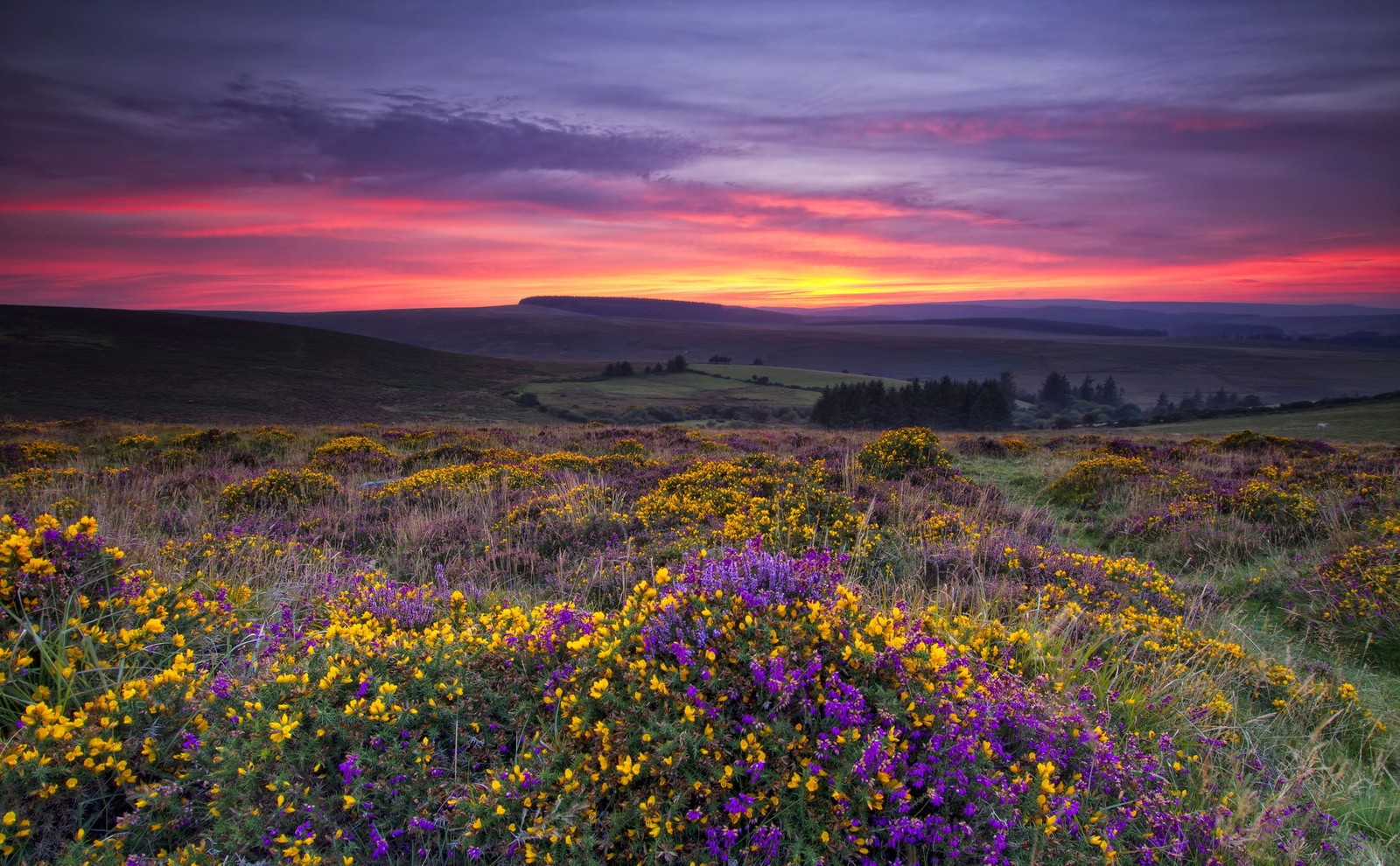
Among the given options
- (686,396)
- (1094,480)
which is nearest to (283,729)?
(1094,480)

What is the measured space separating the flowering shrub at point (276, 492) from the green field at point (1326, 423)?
108ft

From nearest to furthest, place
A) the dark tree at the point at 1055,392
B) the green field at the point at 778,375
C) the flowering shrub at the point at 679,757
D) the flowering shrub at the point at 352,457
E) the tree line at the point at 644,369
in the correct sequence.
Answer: the flowering shrub at the point at 679,757 → the flowering shrub at the point at 352,457 → the tree line at the point at 644,369 → the green field at the point at 778,375 → the dark tree at the point at 1055,392

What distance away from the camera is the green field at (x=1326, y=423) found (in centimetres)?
2709

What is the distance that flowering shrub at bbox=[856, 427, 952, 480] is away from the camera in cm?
1171

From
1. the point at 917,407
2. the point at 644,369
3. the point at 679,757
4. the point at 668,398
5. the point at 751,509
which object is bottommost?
the point at 917,407

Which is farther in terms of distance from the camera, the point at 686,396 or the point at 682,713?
the point at 686,396

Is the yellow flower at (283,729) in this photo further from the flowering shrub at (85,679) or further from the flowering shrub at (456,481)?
the flowering shrub at (456,481)

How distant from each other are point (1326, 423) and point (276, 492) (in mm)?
46355

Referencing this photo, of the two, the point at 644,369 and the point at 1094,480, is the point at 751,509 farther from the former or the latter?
the point at 644,369

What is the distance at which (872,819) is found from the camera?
2.47 metres

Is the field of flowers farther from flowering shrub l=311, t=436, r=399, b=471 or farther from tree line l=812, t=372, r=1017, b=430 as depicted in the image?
tree line l=812, t=372, r=1017, b=430

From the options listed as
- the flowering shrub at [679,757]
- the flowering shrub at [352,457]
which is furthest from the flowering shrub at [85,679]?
the flowering shrub at [352,457]

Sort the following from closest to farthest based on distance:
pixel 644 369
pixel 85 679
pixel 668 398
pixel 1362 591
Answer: pixel 85 679 → pixel 1362 591 → pixel 668 398 → pixel 644 369

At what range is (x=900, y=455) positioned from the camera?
40.3 ft
